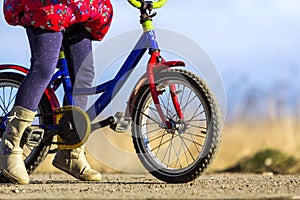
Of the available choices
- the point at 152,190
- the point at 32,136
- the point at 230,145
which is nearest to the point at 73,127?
the point at 32,136

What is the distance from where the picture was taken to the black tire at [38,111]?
5.64m

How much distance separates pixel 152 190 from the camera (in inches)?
191

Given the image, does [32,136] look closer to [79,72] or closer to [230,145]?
[79,72]

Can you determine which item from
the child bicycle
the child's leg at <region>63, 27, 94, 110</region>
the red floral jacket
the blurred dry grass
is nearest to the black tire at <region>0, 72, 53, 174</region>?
the child bicycle

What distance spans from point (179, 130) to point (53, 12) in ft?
3.55

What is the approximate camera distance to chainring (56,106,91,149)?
5387mm

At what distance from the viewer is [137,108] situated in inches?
213

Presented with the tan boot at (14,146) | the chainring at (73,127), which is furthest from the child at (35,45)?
the chainring at (73,127)

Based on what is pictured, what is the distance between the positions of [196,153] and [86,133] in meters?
0.72

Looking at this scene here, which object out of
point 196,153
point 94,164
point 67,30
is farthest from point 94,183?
point 94,164

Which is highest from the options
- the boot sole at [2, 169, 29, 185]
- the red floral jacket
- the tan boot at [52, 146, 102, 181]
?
the red floral jacket

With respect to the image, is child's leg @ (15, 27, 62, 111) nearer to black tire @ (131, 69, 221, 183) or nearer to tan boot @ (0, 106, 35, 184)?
tan boot @ (0, 106, 35, 184)

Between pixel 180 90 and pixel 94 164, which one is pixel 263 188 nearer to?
pixel 180 90

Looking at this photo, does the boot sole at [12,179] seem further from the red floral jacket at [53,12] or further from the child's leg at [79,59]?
the red floral jacket at [53,12]
